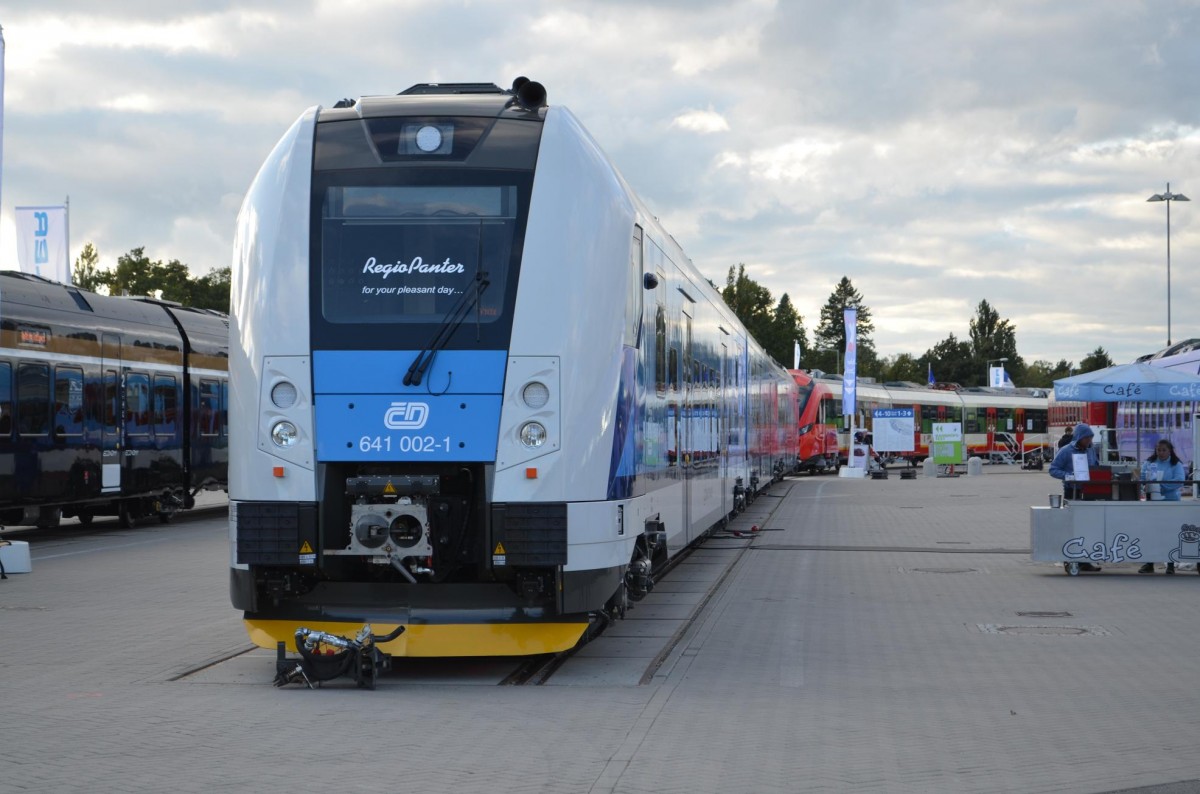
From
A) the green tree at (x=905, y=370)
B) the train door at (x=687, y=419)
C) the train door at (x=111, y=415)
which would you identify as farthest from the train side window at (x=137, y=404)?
the green tree at (x=905, y=370)

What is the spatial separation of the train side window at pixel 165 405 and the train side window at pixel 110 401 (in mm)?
1660

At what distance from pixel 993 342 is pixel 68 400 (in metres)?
173


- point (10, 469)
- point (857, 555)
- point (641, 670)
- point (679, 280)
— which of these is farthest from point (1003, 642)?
point (10, 469)

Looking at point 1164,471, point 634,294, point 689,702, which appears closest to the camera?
point 689,702

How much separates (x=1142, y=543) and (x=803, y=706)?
9.87 metres

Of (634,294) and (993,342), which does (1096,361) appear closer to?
(993,342)

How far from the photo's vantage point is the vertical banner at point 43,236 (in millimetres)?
31078

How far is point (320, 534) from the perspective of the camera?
31.3 ft

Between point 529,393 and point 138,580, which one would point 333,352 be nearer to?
point 529,393

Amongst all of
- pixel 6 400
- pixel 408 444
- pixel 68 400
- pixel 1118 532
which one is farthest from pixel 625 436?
pixel 68 400

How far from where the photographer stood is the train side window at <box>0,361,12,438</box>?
21.4 meters

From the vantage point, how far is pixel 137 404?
25781mm

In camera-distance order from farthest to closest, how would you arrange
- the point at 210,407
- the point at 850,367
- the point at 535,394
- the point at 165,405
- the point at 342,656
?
1. the point at 850,367
2. the point at 210,407
3. the point at 165,405
4. the point at 535,394
5. the point at 342,656

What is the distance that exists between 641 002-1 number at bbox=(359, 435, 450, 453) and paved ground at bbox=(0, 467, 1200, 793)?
5.04 ft
